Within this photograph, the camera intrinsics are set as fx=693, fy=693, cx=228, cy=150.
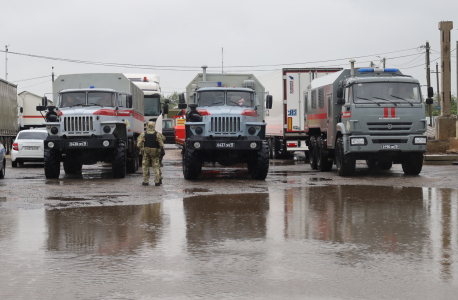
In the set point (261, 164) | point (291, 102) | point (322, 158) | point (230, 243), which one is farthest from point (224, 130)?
point (291, 102)

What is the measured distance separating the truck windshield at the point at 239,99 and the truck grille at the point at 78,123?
4123 millimetres

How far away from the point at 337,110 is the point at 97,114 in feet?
24.3

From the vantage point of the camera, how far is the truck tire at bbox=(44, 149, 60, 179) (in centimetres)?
2012

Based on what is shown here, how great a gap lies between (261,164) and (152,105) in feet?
43.6

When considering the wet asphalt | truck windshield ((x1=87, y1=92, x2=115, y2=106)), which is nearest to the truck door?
the wet asphalt

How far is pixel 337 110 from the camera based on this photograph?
2173 centimetres

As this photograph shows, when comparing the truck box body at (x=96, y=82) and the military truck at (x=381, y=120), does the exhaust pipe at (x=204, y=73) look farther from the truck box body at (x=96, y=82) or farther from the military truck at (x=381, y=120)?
the military truck at (x=381, y=120)

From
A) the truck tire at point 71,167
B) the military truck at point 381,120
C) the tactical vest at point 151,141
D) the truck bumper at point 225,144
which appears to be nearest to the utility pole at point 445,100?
the military truck at point 381,120

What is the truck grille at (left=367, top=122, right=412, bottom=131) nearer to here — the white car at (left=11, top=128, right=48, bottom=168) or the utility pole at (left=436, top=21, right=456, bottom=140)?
the white car at (left=11, top=128, right=48, bottom=168)

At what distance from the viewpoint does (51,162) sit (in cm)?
2014

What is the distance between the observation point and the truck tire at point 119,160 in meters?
20.3

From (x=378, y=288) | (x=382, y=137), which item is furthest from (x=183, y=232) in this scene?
(x=382, y=137)

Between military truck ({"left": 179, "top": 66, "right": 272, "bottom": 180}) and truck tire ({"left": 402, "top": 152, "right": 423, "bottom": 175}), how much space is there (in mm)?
4390

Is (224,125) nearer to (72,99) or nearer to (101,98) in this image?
(101,98)
